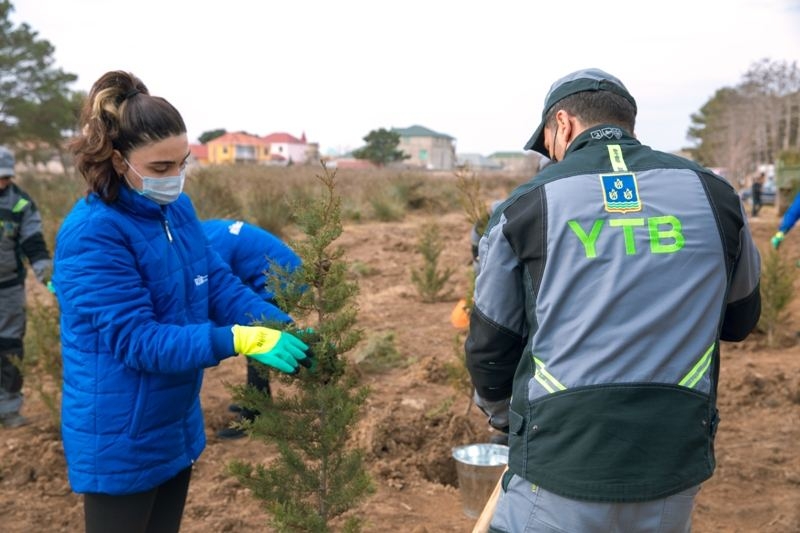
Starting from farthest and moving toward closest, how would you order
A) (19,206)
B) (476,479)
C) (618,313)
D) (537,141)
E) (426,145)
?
1. (426,145)
2. (19,206)
3. (476,479)
4. (537,141)
5. (618,313)

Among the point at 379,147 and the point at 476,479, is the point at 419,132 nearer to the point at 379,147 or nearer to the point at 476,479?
the point at 379,147

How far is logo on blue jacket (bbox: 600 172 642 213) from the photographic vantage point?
64.4 inches

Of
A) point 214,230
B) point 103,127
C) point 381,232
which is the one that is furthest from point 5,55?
point 103,127

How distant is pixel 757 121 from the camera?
49469 millimetres

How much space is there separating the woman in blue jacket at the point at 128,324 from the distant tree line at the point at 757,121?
151 feet

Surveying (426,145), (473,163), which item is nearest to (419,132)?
(426,145)

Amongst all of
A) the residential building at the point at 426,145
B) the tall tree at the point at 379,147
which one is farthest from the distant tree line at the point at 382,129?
the residential building at the point at 426,145

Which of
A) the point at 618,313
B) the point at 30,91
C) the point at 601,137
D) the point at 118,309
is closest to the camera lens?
the point at 618,313

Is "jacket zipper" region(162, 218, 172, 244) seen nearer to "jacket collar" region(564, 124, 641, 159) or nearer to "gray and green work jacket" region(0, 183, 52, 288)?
"jacket collar" region(564, 124, 641, 159)

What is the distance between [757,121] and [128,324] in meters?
54.7

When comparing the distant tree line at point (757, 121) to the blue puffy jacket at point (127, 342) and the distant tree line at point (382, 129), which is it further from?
the blue puffy jacket at point (127, 342)

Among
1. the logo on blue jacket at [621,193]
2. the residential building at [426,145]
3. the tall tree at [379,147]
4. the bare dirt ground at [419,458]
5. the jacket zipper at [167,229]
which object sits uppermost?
the residential building at [426,145]

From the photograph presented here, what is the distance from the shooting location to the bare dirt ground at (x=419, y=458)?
3.82 m

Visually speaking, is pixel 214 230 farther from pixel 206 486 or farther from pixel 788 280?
pixel 788 280
